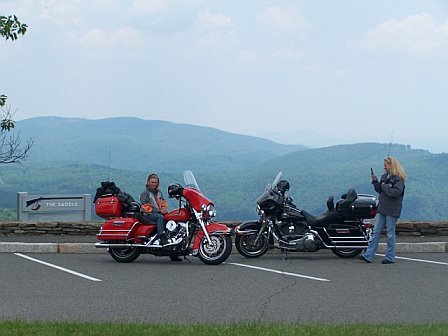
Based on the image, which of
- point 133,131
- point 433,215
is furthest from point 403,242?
point 133,131

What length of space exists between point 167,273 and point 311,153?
183 ft

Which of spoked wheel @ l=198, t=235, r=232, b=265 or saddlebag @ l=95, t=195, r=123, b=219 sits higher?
saddlebag @ l=95, t=195, r=123, b=219

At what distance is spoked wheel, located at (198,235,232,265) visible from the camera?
14633 millimetres

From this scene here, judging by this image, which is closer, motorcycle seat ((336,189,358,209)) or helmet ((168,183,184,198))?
helmet ((168,183,184,198))

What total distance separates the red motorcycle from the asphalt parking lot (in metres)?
0.25

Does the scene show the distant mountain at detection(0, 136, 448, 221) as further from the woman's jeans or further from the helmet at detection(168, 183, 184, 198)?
the helmet at detection(168, 183, 184, 198)

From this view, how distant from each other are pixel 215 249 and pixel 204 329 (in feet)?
20.6

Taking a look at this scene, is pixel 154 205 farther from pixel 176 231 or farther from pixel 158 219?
pixel 176 231

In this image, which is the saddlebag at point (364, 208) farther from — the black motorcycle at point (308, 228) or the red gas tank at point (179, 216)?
the red gas tank at point (179, 216)

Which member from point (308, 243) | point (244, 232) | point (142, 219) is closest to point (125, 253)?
point (142, 219)

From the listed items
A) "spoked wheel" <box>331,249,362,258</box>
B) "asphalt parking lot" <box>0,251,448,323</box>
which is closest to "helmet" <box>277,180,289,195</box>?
"asphalt parking lot" <box>0,251,448,323</box>

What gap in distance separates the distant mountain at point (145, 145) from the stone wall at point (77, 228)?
Result: 151ft

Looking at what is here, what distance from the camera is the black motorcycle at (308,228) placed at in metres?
15.7

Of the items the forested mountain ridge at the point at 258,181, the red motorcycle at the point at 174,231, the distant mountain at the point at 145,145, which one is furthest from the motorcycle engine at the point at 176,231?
the distant mountain at the point at 145,145
